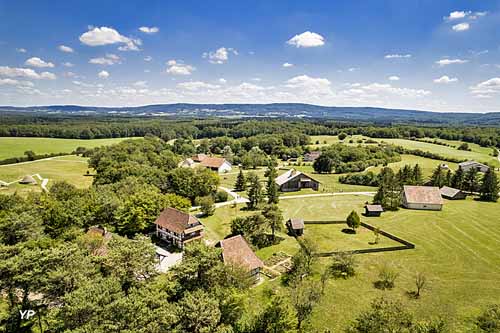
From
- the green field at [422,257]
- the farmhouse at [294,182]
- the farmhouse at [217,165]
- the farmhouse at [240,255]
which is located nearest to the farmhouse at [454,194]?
the green field at [422,257]

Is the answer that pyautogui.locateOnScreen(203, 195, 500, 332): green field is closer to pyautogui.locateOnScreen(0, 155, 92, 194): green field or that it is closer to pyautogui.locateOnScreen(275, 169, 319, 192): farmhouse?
pyautogui.locateOnScreen(275, 169, 319, 192): farmhouse

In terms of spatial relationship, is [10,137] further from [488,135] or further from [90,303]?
[488,135]

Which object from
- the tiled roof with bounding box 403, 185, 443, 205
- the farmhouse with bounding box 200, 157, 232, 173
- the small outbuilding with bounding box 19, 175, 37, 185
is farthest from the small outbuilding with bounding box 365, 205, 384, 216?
the small outbuilding with bounding box 19, 175, 37, 185

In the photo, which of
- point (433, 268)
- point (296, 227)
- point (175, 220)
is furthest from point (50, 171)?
point (433, 268)

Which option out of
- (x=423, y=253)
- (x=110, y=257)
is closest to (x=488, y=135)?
(x=423, y=253)

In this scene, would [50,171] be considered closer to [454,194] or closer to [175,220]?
[175,220]

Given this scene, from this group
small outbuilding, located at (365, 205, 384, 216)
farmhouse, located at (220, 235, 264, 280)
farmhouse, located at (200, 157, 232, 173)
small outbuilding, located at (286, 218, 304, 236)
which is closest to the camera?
farmhouse, located at (220, 235, 264, 280)
